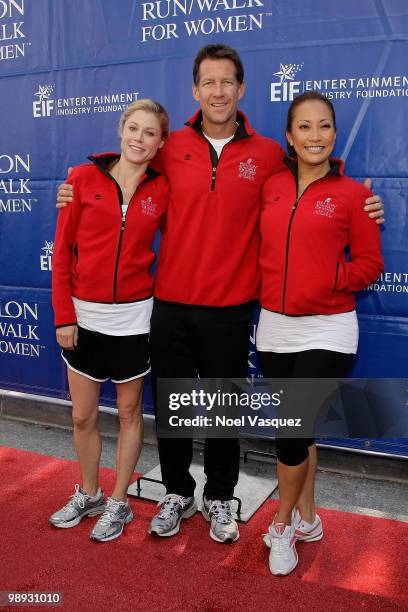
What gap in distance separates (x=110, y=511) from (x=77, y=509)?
5.8 inches

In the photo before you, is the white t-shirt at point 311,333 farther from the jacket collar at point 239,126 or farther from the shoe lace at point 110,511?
the shoe lace at point 110,511

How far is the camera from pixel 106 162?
6.97ft

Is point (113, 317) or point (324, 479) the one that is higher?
point (113, 317)

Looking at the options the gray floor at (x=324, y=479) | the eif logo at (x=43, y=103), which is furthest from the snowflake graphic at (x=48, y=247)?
the gray floor at (x=324, y=479)

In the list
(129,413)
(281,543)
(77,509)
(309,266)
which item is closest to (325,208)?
(309,266)

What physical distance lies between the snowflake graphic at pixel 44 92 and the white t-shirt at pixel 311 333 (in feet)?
5.90

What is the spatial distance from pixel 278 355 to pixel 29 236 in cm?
176

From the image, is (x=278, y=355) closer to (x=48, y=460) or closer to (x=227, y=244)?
(x=227, y=244)

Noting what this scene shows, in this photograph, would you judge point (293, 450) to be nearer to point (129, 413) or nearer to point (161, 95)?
point (129, 413)

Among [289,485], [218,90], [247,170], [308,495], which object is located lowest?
[308,495]


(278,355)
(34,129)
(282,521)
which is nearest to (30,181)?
(34,129)

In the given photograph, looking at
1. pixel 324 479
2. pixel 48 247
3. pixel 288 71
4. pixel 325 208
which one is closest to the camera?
pixel 325 208

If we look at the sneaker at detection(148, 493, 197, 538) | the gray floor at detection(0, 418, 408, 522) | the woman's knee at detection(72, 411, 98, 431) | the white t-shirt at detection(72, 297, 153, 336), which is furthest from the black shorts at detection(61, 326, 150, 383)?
the gray floor at detection(0, 418, 408, 522)

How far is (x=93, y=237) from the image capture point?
6.85ft
